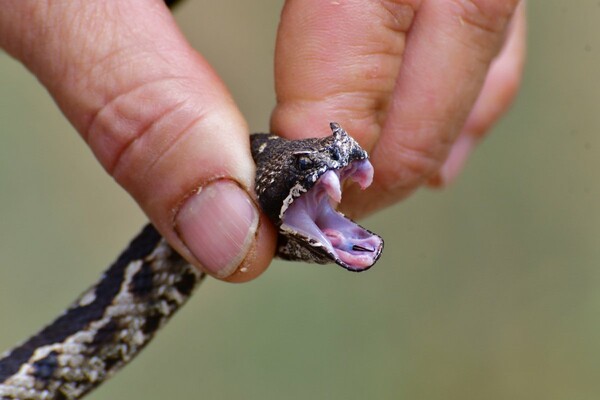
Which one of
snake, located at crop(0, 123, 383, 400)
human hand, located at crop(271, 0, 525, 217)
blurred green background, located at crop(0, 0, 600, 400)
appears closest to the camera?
snake, located at crop(0, 123, 383, 400)

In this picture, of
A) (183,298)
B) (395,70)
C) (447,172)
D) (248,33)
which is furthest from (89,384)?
(248,33)

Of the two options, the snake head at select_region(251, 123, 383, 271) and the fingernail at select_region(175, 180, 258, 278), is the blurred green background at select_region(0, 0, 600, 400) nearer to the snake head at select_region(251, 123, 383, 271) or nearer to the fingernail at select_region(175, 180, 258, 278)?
the fingernail at select_region(175, 180, 258, 278)

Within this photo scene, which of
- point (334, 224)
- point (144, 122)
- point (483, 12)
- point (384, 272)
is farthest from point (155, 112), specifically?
point (384, 272)

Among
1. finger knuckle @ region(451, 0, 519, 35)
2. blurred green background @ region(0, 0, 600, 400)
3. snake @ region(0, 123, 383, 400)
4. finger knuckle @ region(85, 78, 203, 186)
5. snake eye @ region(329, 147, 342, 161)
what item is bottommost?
blurred green background @ region(0, 0, 600, 400)

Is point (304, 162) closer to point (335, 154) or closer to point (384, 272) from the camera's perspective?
point (335, 154)

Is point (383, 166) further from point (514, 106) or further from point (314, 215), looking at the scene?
point (514, 106)

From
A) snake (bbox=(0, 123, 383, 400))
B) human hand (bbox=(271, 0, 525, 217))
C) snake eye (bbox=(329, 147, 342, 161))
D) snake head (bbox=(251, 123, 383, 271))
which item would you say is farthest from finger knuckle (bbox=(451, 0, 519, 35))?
snake eye (bbox=(329, 147, 342, 161))

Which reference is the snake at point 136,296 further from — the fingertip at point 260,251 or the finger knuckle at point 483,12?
the finger knuckle at point 483,12

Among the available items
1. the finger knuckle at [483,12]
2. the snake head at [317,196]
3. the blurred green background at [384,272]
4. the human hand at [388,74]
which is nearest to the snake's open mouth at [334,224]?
the snake head at [317,196]
